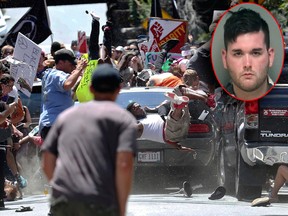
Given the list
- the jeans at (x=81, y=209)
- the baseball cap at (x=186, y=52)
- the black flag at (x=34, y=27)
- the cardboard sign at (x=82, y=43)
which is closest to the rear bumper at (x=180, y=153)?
the baseball cap at (x=186, y=52)

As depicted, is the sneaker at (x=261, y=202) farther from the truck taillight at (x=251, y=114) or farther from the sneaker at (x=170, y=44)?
the sneaker at (x=170, y=44)

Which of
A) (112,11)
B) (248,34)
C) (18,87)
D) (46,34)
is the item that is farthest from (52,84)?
(112,11)

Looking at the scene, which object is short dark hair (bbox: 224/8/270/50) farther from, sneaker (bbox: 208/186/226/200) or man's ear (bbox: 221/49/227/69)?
sneaker (bbox: 208/186/226/200)

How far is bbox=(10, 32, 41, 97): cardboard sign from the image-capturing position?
1881 cm

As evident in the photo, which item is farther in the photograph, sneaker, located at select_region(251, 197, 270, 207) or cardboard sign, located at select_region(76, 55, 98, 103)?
sneaker, located at select_region(251, 197, 270, 207)

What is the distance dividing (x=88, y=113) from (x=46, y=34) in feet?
51.3

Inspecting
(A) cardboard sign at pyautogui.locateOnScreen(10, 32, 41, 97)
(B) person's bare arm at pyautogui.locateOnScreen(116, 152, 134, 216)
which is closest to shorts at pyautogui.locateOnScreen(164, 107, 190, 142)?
(A) cardboard sign at pyautogui.locateOnScreen(10, 32, 41, 97)

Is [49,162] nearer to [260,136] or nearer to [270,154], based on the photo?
[270,154]

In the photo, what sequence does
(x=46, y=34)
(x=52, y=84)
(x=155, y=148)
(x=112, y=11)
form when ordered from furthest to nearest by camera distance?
1. (x=112, y=11)
2. (x=46, y=34)
3. (x=155, y=148)
4. (x=52, y=84)

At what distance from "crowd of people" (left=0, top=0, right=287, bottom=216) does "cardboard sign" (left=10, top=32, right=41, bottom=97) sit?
235 mm

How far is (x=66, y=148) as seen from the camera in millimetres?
7801

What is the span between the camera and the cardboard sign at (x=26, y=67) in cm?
1881

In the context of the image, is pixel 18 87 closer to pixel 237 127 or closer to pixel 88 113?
pixel 237 127

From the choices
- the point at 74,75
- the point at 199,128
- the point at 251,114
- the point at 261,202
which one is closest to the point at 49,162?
the point at 74,75
